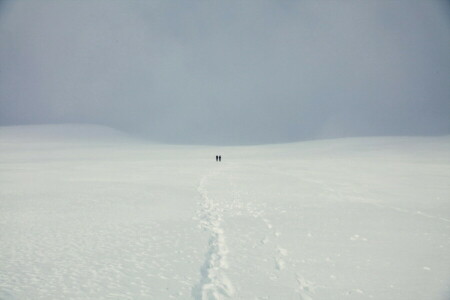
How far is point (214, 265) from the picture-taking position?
444 centimetres

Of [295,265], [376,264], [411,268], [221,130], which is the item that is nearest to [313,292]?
[295,265]

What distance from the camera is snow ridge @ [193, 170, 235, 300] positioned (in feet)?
12.1

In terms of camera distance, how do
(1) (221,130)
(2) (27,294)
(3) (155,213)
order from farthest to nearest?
(1) (221,130), (3) (155,213), (2) (27,294)

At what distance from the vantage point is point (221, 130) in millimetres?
85688

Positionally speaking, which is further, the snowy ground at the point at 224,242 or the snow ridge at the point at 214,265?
the snowy ground at the point at 224,242

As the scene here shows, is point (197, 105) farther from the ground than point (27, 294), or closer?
farther from the ground

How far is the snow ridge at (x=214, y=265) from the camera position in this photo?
12.1 ft

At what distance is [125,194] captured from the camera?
952cm

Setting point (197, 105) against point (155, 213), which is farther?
point (197, 105)

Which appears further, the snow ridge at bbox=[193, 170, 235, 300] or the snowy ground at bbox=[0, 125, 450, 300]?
the snowy ground at bbox=[0, 125, 450, 300]

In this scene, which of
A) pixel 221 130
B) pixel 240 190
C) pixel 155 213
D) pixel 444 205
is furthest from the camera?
pixel 221 130

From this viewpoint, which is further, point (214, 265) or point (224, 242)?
point (224, 242)

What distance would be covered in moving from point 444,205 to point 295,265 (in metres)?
5.59

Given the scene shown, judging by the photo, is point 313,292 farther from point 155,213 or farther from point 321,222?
point 155,213
